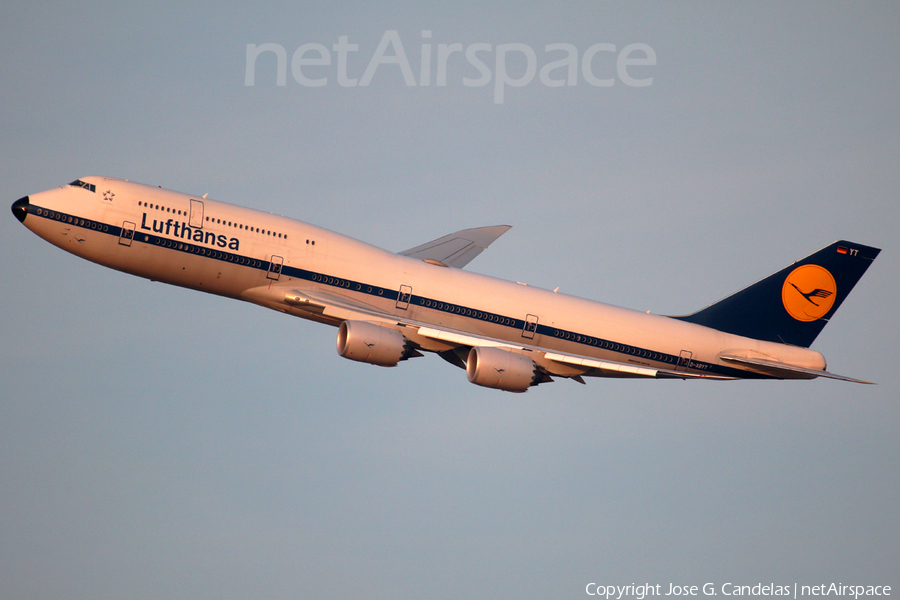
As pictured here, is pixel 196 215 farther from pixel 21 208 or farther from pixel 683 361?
pixel 683 361

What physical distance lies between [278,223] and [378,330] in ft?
27.1

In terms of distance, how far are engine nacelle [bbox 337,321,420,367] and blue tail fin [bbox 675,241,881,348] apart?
67.3ft

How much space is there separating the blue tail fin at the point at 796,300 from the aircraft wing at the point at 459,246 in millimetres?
14149

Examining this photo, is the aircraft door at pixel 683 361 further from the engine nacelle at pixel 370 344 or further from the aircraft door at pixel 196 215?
the aircraft door at pixel 196 215

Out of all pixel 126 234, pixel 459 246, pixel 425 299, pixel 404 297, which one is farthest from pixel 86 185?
pixel 459 246

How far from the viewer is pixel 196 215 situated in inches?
2151

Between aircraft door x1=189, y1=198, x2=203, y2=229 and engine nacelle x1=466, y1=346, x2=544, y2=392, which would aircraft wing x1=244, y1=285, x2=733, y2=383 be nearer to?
engine nacelle x1=466, y1=346, x2=544, y2=392

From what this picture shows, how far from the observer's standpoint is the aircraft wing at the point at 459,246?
68.2m

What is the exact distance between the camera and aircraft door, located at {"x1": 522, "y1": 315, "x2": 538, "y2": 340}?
59312 millimetres

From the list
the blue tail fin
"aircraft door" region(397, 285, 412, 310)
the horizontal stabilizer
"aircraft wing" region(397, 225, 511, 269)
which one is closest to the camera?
"aircraft door" region(397, 285, 412, 310)

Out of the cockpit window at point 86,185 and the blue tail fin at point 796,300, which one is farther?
the blue tail fin at point 796,300

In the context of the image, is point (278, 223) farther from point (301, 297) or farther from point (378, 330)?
point (378, 330)

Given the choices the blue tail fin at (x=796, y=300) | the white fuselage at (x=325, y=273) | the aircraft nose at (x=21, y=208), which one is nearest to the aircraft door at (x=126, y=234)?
the white fuselage at (x=325, y=273)

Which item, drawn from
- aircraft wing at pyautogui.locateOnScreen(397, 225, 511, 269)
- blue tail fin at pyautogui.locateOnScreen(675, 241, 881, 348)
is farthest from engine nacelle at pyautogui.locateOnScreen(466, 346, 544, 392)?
blue tail fin at pyautogui.locateOnScreen(675, 241, 881, 348)
